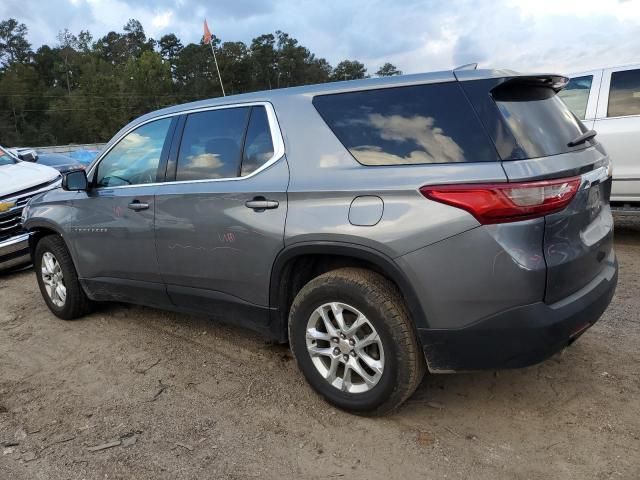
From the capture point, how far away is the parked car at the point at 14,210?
257 inches


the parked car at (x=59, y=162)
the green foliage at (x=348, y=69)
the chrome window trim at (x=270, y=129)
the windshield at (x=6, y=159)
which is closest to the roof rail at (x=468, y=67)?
the chrome window trim at (x=270, y=129)

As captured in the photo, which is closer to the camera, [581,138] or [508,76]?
[508,76]

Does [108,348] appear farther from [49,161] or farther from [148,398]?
[49,161]

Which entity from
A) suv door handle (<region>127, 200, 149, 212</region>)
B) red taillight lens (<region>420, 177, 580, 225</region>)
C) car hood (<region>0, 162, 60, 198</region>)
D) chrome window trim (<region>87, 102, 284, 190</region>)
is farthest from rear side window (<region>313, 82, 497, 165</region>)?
car hood (<region>0, 162, 60, 198</region>)

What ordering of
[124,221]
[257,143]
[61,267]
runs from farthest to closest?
[61,267] → [124,221] → [257,143]

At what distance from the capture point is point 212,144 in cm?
349

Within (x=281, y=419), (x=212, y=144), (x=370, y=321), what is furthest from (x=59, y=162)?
(x=370, y=321)

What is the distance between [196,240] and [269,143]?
31.4 inches

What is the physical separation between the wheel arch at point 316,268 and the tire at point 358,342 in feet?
0.29

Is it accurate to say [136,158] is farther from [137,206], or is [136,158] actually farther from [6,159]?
[6,159]

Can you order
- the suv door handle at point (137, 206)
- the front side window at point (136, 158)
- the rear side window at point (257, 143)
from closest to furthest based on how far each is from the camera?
the rear side window at point (257, 143) < the suv door handle at point (137, 206) < the front side window at point (136, 158)

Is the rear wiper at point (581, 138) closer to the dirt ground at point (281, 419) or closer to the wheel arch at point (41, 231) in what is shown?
the dirt ground at point (281, 419)

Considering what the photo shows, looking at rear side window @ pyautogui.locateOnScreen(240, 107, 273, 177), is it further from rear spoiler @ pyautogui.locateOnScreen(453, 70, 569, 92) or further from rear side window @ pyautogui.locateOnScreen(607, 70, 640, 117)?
rear side window @ pyautogui.locateOnScreen(607, 70, 640, 117)

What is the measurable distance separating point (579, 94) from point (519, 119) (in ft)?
15.2
